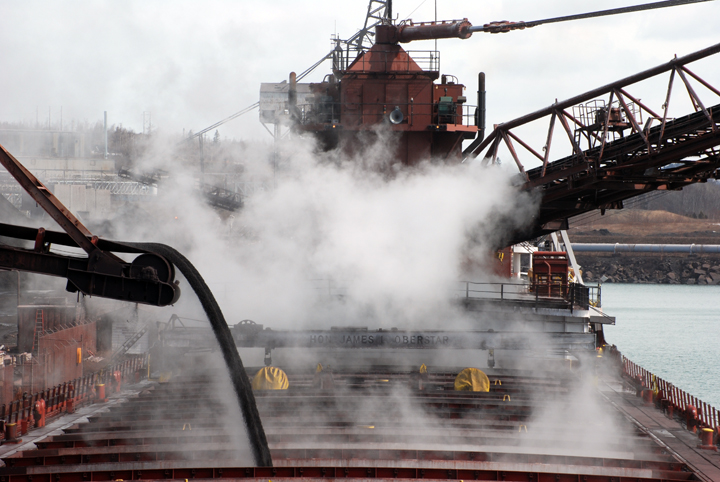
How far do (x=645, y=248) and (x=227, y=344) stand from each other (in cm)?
9115

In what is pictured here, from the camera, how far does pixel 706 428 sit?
1454cm

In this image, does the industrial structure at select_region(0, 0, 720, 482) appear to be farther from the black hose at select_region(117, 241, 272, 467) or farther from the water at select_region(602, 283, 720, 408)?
the water at select_region(602, 283, 720, 408)

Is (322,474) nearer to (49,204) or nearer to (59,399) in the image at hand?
(49,204)

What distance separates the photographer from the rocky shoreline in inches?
3410

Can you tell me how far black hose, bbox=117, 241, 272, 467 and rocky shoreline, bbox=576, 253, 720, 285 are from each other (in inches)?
3257

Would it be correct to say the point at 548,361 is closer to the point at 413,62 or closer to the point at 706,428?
the point at 706,428

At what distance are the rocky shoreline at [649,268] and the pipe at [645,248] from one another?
0.88 m

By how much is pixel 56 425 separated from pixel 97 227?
1949 cm

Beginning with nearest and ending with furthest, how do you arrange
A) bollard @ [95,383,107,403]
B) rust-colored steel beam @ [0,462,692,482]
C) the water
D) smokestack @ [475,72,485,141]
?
rust-colored steel beam @ [0,462,692,482]
bollard @ [95,383,107,403]
smokestack @ [475,72,485,141]
the water

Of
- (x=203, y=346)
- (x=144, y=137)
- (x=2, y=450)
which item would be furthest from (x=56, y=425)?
(x=144, y=137)

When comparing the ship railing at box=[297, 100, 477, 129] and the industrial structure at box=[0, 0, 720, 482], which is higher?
the ship railing at box=[297, 100, 477, 129]

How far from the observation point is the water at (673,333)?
1235 inches

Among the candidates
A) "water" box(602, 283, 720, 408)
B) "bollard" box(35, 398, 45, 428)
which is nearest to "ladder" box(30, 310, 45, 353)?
"bollard" box(35, 398, 45, 428)

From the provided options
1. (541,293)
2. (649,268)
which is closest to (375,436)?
(541,293)
